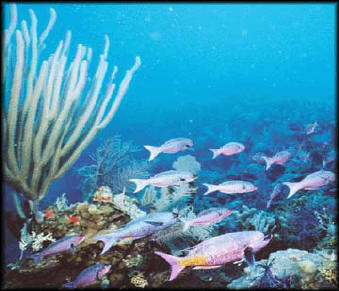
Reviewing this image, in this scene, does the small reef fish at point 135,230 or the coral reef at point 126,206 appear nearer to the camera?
the small reef fish at point 135,230

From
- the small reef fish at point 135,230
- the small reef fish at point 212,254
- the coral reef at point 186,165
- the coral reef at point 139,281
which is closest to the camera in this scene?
the small reef fish at point 212,254

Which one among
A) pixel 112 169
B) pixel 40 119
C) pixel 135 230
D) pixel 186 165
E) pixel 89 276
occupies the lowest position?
pixel 89 276

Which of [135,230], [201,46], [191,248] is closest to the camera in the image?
[191,248]

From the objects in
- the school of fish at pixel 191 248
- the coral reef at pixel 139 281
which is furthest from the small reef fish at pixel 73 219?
the coral reef at pixel 139 281

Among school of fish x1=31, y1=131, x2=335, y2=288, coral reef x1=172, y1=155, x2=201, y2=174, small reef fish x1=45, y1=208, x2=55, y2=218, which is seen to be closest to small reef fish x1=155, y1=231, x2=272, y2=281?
school of fish x1=31, y1=131, x2=335, y2=288

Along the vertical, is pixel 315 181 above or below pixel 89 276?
above

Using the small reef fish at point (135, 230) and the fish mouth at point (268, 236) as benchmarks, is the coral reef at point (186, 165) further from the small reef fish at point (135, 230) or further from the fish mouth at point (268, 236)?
the small reef fish at point (135, 230)

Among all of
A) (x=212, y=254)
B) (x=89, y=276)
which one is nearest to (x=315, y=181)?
(x=212, y=254)

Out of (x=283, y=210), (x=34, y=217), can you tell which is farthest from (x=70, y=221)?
(x=283, y=210)

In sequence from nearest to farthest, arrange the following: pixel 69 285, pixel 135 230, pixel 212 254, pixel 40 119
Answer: pixel 212 254 → pixel 135 230 → pixel 69 285 → pixel 40 119

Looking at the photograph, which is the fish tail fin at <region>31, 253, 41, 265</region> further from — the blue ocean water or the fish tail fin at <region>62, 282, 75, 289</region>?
the blue ocean water

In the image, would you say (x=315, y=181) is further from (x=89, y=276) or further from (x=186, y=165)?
(x=186, y=165)

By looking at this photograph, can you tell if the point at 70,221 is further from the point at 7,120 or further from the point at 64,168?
the point at 7,120

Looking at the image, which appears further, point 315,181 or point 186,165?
point 186,165
